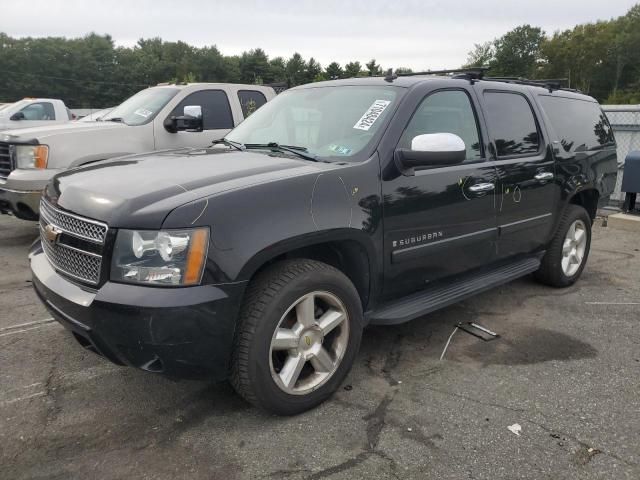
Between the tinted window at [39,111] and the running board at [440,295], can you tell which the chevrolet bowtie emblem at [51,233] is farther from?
the tinted window at [39,111]

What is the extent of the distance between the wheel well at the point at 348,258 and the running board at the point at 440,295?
197 millimetres

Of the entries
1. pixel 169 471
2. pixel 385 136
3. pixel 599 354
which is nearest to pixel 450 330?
pixel 599 354

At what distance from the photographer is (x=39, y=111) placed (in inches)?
575

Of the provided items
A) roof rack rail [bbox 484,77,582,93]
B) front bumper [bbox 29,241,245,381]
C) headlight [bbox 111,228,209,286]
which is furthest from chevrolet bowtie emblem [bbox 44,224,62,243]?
roof rack rail [bbox 484,77,582,93]

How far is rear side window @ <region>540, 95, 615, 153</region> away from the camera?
187 inches

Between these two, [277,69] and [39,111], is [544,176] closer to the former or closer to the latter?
[39,111]

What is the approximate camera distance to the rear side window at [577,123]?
4.74 meters

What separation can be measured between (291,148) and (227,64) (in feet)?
323

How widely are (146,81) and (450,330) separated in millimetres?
88788

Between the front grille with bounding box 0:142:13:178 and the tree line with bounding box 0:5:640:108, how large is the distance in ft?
197

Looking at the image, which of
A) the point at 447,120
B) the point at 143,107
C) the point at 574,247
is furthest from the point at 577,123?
the point at 143,107

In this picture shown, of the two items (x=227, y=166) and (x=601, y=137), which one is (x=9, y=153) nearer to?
(x=227, y=166)

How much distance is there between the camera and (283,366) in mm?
2826

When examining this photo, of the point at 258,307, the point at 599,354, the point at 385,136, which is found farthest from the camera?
the point at 599,354
